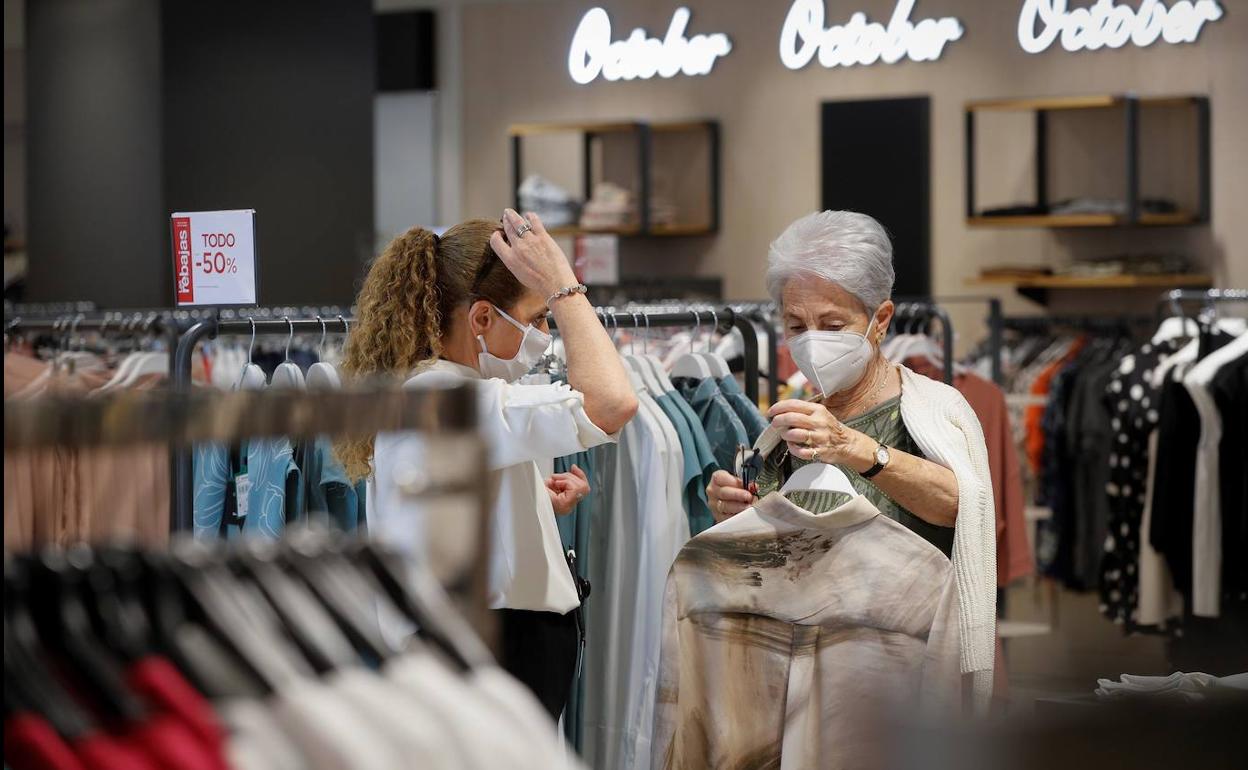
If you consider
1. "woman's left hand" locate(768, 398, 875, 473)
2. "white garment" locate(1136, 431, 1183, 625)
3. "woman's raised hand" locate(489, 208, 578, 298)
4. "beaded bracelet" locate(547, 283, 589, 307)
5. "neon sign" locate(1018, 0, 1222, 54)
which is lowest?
"white garment" locate(1136, 431, 1183, 625)

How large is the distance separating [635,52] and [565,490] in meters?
2.77

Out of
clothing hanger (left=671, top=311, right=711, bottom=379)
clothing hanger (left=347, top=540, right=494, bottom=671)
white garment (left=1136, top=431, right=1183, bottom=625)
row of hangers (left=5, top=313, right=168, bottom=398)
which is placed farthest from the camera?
white garment (left=1136, top=431, right=1183, bottom=625)

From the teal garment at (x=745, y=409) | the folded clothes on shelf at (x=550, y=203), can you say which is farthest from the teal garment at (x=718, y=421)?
the folded clothes on shelf at (x=550, y=203)

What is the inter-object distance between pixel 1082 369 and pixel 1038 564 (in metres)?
0.97

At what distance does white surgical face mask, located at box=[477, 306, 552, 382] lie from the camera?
2.24 meters

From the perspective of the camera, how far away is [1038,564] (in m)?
6.39

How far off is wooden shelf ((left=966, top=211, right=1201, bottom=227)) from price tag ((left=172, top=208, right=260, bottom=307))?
5.61m

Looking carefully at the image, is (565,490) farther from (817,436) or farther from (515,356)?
(817,436)

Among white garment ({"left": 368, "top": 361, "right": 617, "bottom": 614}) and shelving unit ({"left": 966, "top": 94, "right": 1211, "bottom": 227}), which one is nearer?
white garment ({"left": 368, "top": 361, "right": 617, "bottom": 614})

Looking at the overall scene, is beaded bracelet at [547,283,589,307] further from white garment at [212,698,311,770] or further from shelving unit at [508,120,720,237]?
shelving unit at [508,120,720,237]

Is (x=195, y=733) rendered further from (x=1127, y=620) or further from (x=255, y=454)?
(x=1127, y=620)

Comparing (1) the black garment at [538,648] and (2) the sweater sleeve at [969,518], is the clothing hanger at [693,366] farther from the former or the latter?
(1) the black garment at [538,648]

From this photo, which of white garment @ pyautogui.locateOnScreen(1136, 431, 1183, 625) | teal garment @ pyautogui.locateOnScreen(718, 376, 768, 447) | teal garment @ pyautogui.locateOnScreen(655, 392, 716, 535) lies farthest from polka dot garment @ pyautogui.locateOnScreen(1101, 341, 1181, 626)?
teal garment @ pyautogui.locateOnScreen(655, 392, 716, 535)

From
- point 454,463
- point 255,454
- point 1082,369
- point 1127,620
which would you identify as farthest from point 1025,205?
point 454,463
